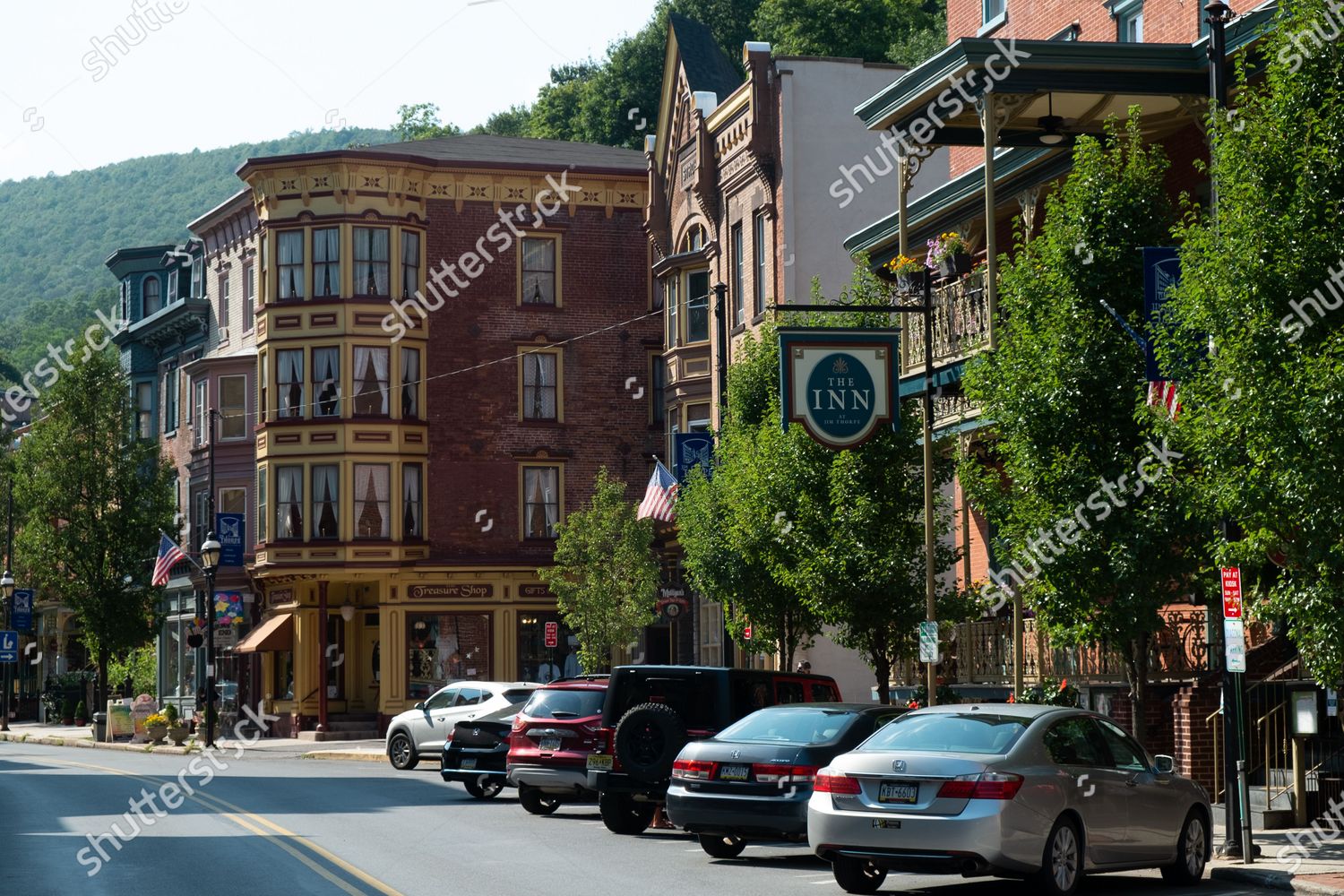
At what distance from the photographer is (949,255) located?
26797mm

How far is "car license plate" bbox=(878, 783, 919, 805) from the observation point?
44.4ft

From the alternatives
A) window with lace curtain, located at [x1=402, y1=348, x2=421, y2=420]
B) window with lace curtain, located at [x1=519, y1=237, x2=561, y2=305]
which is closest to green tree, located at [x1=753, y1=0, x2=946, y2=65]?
window with lace curtain, located at [x1=519, y1=237, x2=561, y2=305]

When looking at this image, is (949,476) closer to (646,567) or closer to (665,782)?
(665,782)

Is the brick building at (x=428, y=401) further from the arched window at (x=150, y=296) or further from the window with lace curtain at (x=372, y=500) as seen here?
the arched window at (x=150, y=296)

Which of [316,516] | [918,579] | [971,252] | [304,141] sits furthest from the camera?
[304,141]

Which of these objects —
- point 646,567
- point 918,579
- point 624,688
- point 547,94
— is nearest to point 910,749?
point 624,688

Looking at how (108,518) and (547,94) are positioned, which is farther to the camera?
(547,94)

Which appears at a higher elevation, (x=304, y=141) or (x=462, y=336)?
(x=304, y=141)

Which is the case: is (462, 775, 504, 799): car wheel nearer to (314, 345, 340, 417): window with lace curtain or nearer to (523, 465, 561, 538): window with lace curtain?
(314, 345, 340, 417): window with lace curtain

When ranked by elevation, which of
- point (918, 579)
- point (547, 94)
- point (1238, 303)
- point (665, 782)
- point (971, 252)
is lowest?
point (665, 782)

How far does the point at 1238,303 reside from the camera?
15336mm

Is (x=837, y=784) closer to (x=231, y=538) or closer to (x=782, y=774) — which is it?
(x=782, y=774)

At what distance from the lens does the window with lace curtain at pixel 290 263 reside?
166 feet

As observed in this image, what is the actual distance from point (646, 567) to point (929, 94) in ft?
72.7
